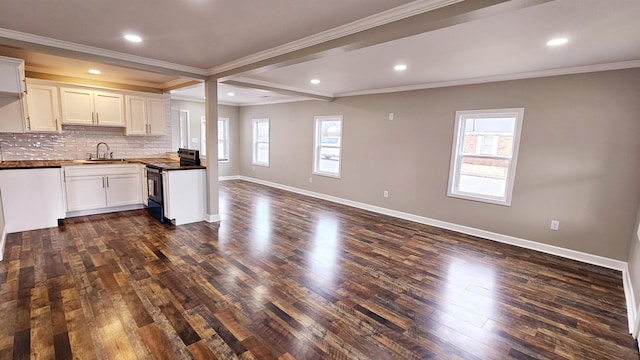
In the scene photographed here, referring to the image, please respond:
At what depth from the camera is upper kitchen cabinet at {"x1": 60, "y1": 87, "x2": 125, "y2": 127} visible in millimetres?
4785

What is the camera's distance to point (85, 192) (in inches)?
188

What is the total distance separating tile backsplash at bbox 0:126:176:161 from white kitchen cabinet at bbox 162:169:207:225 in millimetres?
1758

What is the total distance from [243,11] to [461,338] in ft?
9.98

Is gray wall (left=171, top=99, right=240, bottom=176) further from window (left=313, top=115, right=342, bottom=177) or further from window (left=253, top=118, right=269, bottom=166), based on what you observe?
window (left=313, top=115, right=342, bottom=177)

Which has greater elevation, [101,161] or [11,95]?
[11,95]

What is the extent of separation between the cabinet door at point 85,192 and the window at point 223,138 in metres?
4.25

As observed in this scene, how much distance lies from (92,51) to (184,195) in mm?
2230

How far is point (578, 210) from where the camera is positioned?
3783 millimetres

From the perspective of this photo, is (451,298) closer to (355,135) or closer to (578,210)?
(578,210)

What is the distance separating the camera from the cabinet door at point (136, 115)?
17.7 ft

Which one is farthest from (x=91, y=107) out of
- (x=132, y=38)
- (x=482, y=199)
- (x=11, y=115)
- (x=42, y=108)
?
(x=482, y=199)

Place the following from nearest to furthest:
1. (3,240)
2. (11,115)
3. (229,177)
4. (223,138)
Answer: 1. (3,240)
2. (11,115)
3. (223,138)
4. (229,177)

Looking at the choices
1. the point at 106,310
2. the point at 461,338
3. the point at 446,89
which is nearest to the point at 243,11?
the point at 106,310

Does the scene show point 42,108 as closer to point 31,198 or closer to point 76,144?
point 76,144
